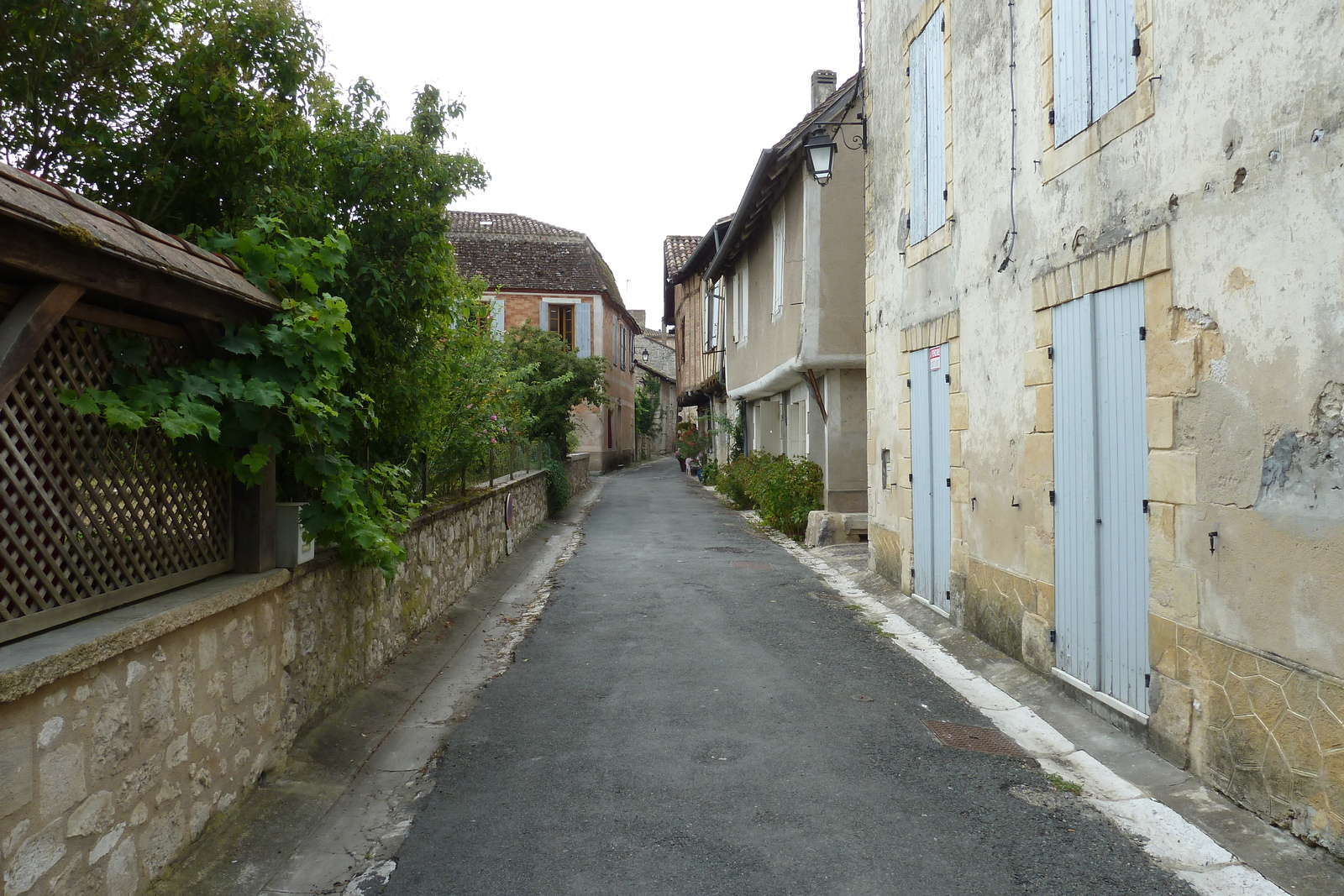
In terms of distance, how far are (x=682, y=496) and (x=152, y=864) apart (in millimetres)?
17834

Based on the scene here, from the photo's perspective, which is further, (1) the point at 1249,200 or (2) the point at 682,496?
(2) the point at 682,496

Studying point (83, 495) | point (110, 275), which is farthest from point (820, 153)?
point (83, 495)

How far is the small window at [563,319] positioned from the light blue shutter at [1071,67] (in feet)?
83.7

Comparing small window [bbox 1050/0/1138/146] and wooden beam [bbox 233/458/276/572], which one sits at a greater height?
small window [bbox 1050/0/1138/146]

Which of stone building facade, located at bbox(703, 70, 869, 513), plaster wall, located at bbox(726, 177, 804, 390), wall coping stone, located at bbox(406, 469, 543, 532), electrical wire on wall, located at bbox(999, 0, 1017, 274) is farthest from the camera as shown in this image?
plaster wall, located at bbox(726, 177, 804, 390)

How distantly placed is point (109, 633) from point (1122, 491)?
15.2 ft

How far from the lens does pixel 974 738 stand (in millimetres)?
4910

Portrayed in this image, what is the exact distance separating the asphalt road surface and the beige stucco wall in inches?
30.3

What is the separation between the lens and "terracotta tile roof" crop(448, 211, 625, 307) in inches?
1187

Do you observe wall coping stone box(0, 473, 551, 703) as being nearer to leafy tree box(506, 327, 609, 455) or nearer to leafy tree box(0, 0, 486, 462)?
leafy tree box(0, 0, 486, 462)

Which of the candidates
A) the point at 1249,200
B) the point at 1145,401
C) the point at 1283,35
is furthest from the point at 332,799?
the point at 1283,35

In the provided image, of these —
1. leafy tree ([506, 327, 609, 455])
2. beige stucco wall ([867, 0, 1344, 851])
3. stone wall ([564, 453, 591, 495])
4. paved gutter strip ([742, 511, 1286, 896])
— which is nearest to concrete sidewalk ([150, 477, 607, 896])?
paved gutter strip ([742, 511, 1286, 896])

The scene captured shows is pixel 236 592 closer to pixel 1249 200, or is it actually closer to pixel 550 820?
pixel 550 820

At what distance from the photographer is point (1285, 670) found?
3.62m
